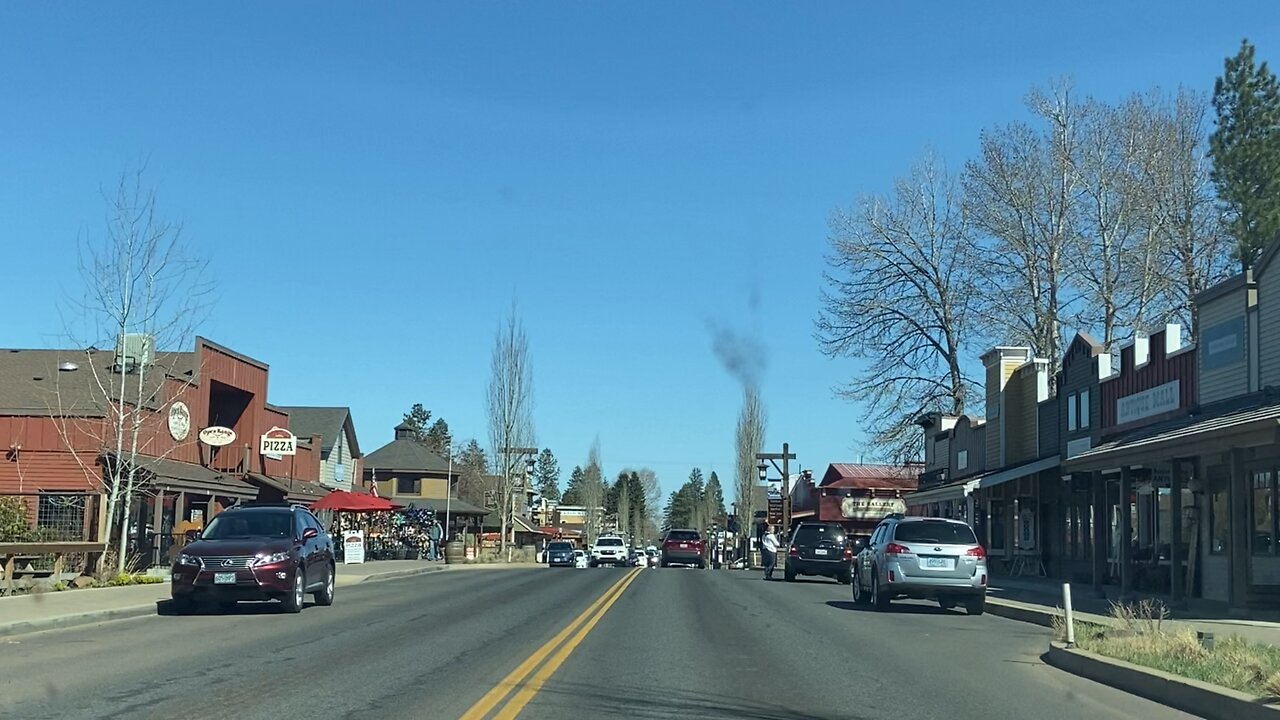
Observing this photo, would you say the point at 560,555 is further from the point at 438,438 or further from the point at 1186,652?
the point at 438,438

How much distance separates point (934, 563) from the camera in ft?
73.1

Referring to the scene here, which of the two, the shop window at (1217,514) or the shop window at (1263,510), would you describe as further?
the shop window at (1217,514)

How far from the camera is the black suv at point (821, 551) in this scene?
36250 mm

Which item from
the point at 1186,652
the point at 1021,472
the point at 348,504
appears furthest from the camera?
the point at 348,504

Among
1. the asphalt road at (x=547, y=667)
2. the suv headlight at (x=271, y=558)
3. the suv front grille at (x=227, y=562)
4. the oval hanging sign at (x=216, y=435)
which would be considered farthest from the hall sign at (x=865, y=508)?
the suv front grille at (x=227, y=562)

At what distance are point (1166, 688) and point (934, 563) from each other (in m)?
10.6

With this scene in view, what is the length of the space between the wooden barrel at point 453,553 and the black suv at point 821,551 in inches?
893

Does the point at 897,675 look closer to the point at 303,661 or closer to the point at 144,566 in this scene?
the point at 303,661

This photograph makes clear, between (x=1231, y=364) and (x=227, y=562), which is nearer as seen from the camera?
(x=227, y=562)

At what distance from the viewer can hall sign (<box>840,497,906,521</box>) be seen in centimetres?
6750

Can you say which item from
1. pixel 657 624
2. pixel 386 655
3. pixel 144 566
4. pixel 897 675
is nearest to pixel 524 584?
pixel 144 566

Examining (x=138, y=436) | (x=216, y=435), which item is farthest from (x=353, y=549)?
(x=138, y=436)

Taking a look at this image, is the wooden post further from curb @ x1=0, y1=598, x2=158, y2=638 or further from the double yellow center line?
curb @ x1=0, y1=598, x2=158, y2=638

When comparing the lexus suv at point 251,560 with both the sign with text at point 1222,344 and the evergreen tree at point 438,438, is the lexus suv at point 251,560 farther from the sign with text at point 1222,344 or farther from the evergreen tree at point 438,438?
the evergreen tree at point 438,438
